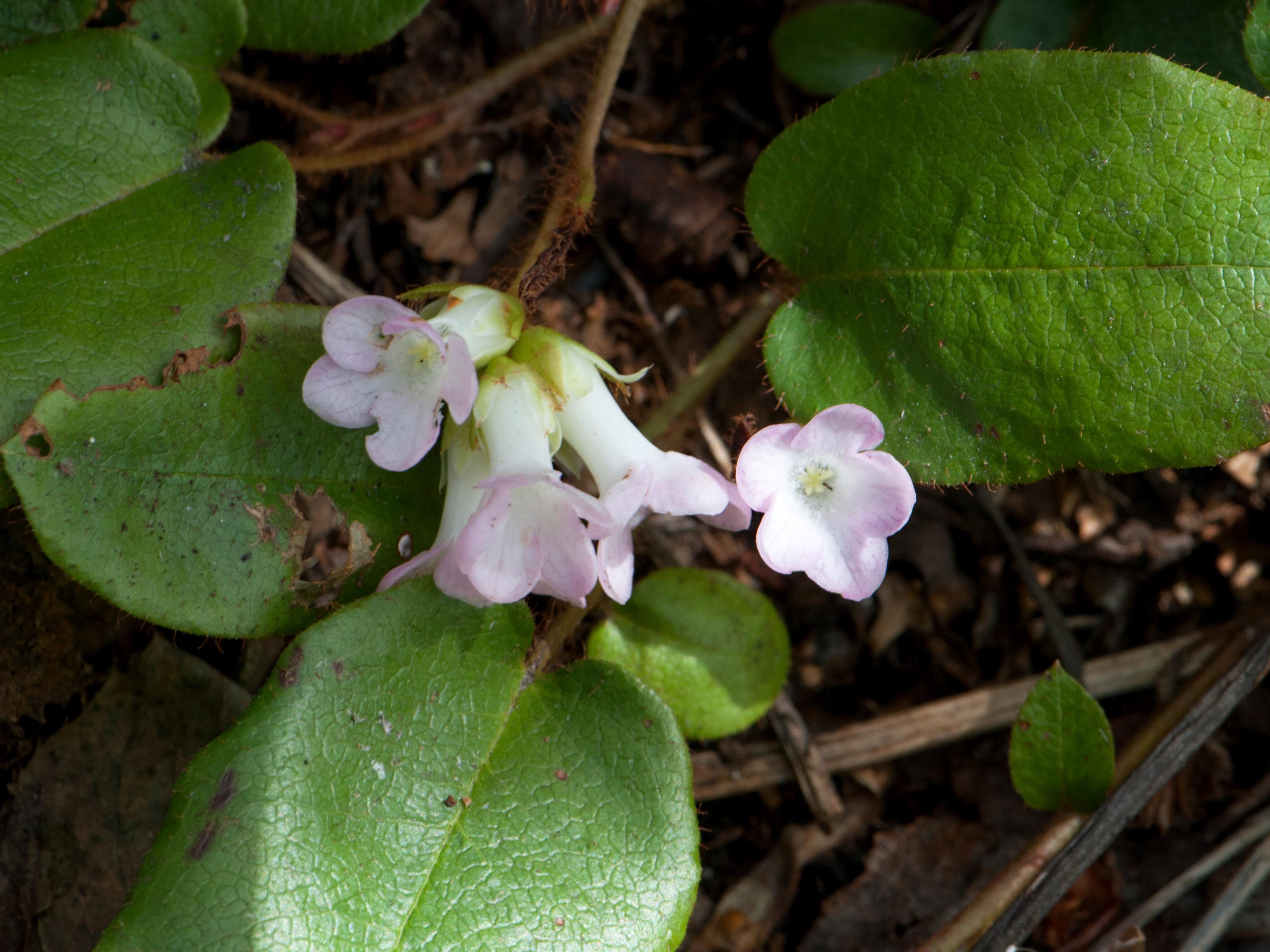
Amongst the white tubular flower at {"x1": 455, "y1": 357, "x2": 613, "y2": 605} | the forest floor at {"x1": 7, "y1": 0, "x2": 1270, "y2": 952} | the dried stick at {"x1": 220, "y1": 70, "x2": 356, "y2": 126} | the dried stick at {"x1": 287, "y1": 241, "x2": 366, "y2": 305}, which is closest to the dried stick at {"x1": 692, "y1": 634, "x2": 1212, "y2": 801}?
the forest floor at {"x1": 7, "y1": 0, "x2": 1270, "y2": 952}

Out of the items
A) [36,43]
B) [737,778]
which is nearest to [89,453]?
[36,43]

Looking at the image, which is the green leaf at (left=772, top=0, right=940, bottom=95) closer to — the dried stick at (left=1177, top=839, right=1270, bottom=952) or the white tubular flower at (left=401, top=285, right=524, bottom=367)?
the white tubular flower at (left=401, top=285, right=524, bottom=367)

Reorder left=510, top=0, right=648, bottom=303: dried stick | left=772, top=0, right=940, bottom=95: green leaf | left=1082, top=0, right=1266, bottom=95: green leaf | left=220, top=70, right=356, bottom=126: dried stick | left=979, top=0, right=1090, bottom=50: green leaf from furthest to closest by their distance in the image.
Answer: left=772, top=0, right=940, bottom=95: green leaf < left=979, top=0, right=1090, bottom=50: green leaf < left=220, top=70, right=356, bottom=126: dried stick < left=1082, top=0, right=1266, bottom=95: green leaf < left=510, top=0, right=648, bottom=303: dried stick

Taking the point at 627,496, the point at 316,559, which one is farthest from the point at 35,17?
the point at 627,496

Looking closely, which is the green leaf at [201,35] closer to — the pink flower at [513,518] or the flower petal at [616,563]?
the pink flower at [513,518]

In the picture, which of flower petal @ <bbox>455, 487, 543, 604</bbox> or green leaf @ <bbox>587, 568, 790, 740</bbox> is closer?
flower petal @ <bbox>455, 487, 543, 604</bbox>

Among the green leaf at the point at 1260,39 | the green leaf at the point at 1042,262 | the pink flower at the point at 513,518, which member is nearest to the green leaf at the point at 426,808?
the pink flower at the point at 513,518
